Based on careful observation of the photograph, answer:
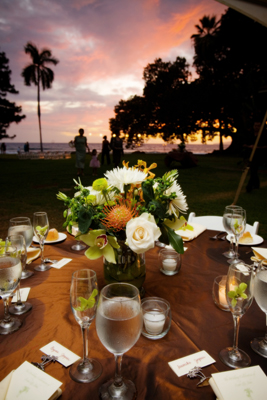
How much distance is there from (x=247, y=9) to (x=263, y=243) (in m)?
2.23

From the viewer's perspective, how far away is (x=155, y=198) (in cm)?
106

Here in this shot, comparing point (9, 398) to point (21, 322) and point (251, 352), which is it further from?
point (251, 352)

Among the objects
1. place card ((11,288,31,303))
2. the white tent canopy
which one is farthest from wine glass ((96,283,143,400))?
the white tent canopy

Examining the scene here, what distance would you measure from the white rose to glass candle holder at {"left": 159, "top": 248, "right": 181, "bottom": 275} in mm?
545

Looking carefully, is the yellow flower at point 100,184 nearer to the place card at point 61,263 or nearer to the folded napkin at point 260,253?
the place card at point 61,263

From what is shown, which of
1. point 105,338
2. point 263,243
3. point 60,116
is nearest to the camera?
point 105,338

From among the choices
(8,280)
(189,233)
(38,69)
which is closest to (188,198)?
(189,233)

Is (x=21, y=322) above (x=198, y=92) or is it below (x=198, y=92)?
below

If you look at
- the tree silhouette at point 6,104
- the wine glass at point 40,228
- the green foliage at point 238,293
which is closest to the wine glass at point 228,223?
the green foliage at point 238,293

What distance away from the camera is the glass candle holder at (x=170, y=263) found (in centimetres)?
140

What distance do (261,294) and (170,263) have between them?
0.62 meters

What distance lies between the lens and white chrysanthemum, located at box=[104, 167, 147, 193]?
1069 millimetres

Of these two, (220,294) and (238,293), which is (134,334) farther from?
(220,294)

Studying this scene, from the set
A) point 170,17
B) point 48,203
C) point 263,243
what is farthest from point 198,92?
point 263,243
